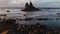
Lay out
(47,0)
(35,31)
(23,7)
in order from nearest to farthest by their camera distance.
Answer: (35,31), (23,7), (47,0)

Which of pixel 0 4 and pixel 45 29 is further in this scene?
pixel 0 4

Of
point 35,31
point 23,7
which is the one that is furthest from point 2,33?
point 23,7

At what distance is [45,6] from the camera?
4.46m

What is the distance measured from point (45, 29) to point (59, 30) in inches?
8.6

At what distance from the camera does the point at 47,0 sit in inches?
171

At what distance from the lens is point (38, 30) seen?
2.41 meters

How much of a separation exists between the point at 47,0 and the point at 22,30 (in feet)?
6.89

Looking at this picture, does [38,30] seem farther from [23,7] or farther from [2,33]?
[23,7]

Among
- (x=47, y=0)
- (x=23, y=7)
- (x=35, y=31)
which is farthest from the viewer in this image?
(x=47, y=0)

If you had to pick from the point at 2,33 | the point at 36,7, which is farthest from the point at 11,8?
the point at 2,33

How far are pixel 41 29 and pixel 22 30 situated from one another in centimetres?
29

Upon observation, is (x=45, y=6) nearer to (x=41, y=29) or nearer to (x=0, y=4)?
(x=0, y=4)

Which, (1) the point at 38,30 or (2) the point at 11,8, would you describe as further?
(2) the point at 11,8

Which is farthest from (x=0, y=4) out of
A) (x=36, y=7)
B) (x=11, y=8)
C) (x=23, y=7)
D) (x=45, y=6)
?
A: (x=45, y=6)
